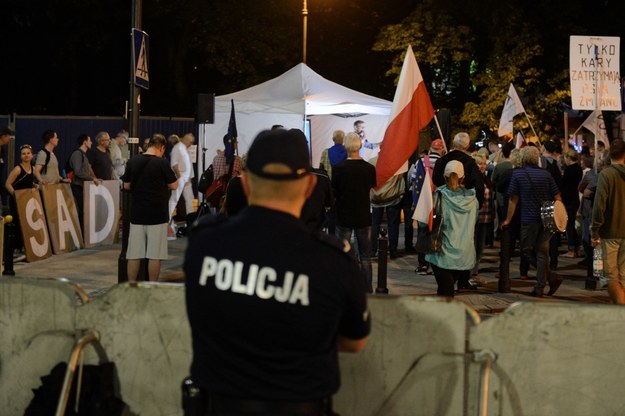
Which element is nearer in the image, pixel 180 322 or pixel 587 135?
pixel 180 322

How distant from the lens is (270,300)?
345 centimetres

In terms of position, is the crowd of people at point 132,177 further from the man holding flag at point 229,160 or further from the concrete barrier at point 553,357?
the concrete barrier at point 553,357

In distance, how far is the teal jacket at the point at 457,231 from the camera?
390 inches

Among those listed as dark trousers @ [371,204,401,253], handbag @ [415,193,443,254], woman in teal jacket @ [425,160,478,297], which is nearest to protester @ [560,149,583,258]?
dark trousers @ [371,204,401,253]

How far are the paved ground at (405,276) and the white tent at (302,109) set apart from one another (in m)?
5.15

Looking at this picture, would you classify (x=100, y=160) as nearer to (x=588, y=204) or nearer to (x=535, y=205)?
(x=535, y=205)

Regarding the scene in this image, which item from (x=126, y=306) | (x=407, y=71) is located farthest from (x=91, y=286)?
(x=126, y=306)

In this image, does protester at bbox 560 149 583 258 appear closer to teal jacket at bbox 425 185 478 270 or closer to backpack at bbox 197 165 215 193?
backpack at bbox 197 165 215 193

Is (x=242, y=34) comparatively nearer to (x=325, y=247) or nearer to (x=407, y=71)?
(x=407, y=71)

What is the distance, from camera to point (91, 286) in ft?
41.0

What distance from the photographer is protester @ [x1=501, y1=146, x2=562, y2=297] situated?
39.4 ft

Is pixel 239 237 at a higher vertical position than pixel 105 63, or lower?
lower

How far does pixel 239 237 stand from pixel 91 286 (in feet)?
31.0

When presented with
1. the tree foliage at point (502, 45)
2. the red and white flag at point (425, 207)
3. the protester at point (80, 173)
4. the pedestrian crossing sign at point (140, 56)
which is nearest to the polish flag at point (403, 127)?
the red and white flag at point (425, 207)
